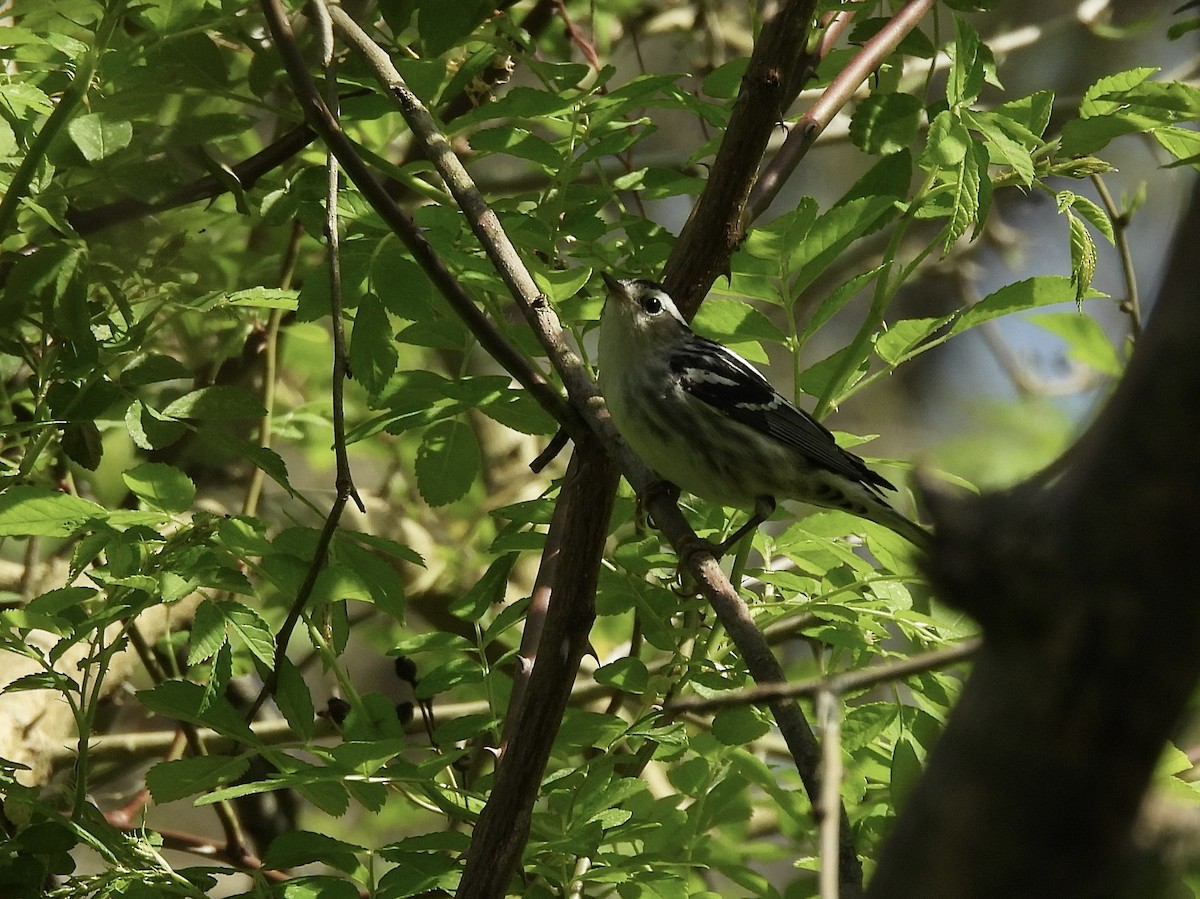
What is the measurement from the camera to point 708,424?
4590 mm

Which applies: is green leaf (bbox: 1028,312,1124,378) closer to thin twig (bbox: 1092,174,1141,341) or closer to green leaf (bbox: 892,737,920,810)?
thin twig (bbox: 1092,174,1141,341)

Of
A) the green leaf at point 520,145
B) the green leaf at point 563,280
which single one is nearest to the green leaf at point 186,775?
the green leaf at point 563,280

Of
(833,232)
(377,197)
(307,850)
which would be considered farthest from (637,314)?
(307,850)

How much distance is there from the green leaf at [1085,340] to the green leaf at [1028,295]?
103 cm

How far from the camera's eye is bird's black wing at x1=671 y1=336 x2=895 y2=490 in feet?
14.4

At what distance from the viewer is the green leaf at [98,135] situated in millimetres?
2699

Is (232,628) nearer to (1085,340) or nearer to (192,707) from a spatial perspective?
(192,707)

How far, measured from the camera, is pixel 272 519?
4902mm

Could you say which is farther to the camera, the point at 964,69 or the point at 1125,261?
the point at 1125,261

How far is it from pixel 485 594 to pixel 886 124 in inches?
63.4

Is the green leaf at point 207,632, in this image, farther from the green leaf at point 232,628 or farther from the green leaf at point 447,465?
the green leaf at point 447,465

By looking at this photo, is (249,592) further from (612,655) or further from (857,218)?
(612,655)

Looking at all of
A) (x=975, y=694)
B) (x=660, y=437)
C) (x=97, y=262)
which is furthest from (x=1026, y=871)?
(x=660, y=437)

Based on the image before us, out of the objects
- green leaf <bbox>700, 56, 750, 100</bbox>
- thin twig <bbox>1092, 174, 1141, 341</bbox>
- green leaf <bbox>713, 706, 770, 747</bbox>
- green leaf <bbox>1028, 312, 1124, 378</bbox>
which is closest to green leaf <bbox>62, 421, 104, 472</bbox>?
green leaf <bbox>713, 706, 770, 747</bbox>
